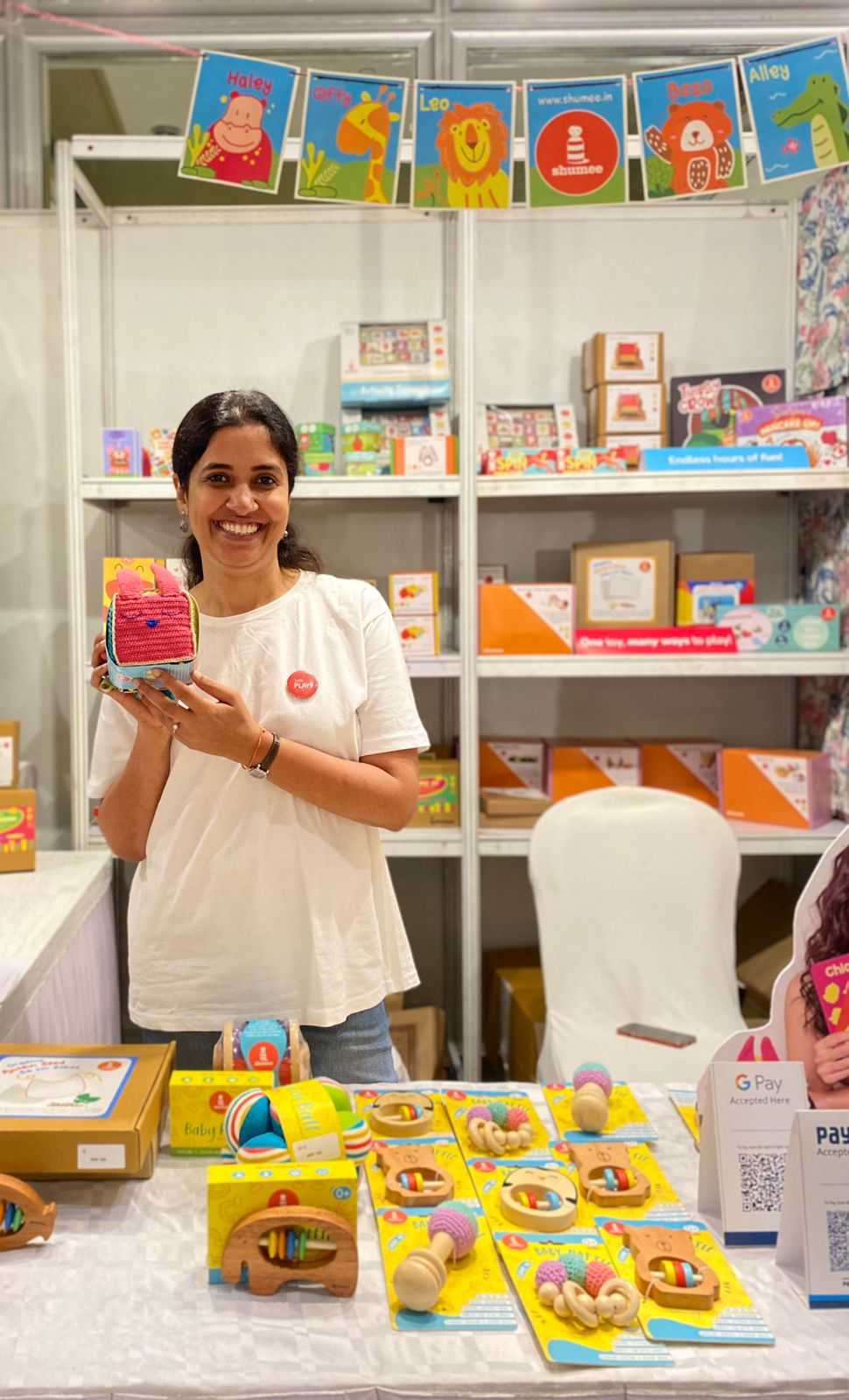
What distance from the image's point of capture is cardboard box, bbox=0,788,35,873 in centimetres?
259

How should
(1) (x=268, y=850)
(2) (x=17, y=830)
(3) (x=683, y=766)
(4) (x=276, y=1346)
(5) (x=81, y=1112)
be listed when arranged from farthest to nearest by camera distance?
(3) (x=683, y=766), (2) (x=17, y=830), (1) (x=268, y=850), (5) (x=81, y=1112), (4) (x=276, y=1346)

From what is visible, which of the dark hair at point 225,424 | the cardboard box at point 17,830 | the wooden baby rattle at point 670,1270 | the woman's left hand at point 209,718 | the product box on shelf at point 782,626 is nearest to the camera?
the wooden baby rattle at point 670,1270

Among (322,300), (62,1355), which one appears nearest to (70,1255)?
(62,1355)

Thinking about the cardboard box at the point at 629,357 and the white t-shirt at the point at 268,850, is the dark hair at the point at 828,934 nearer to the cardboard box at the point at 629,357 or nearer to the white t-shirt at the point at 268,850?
the white t-shirt at the point at 268,850

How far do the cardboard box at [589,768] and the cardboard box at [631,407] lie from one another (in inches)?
35.0

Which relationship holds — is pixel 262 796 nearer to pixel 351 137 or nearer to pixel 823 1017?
pixel 823 1017

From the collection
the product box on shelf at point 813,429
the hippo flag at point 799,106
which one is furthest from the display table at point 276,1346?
the product box on shelf at point 813,429

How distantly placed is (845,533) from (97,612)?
2.14 metres

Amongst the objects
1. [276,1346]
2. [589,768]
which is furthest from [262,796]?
[589,768]

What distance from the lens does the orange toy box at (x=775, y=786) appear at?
2928 mm

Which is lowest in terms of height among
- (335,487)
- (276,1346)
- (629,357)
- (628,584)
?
(276,1346)

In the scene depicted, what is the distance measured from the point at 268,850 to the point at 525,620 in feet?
4.86

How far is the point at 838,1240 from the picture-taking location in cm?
112

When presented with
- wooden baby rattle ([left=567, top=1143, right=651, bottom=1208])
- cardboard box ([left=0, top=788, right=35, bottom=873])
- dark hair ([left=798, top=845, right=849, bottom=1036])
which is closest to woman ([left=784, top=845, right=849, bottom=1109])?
dark hair ([left=798, top=845, right=849, bottom=1036])
